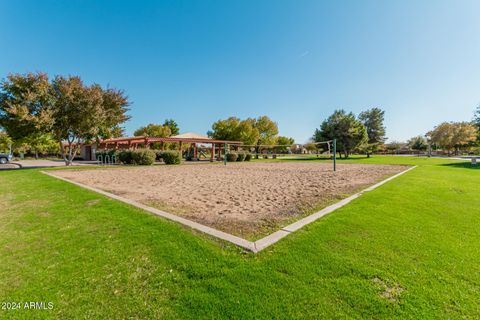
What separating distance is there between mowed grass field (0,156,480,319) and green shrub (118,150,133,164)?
51.9 ft

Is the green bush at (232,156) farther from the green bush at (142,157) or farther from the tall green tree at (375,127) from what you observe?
the tall green tree at (375,127)

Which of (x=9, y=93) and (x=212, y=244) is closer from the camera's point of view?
(x=212, y=244)

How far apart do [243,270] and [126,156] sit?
19.3 m

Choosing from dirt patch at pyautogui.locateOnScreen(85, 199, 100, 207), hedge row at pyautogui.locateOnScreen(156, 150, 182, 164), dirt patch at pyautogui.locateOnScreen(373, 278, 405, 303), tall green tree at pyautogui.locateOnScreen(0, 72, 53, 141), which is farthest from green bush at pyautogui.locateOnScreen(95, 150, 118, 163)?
dirt patch at pyautogui.locateOnScreen(373, 278, 405, 303)

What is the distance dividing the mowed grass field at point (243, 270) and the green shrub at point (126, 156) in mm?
15818

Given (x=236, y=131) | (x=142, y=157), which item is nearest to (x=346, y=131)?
(x=236, y=131)

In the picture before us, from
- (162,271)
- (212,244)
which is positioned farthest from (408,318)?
(162,271)

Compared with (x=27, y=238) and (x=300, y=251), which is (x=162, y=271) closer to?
(x=300, y=251)

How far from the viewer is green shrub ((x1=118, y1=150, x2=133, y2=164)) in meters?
18.6

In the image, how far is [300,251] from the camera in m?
2.63

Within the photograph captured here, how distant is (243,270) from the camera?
2270 millimetres

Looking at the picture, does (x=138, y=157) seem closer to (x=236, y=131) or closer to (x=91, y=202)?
(x=91, y=202)

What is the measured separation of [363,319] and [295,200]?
384 centimetres

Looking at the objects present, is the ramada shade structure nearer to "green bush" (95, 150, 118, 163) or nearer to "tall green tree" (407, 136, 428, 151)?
"green bush" (95, 150, 118, 163)
